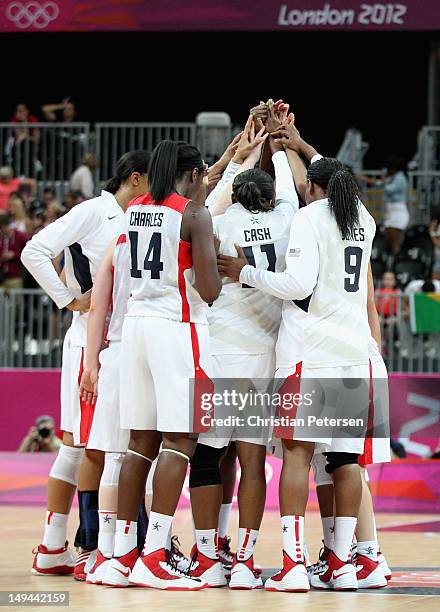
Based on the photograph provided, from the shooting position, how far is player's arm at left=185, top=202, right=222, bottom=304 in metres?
6.71

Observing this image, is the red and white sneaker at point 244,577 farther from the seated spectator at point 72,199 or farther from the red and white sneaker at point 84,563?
the seated spectator at point 72,199

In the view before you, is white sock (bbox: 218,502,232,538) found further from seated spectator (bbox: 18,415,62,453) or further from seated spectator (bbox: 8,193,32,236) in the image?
seated spectator (bbox: 8,193,32,236)

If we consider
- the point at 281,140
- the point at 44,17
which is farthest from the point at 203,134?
the point at 281,140

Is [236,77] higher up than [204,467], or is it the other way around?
[236,77]

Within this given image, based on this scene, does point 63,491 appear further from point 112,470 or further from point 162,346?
point 162,346

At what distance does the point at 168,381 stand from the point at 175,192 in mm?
953

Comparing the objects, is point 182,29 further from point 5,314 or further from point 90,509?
point 90,509

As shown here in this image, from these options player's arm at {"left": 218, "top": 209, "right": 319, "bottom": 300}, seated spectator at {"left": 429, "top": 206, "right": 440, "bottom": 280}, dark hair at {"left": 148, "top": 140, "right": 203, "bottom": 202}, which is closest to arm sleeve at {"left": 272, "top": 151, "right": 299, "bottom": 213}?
player's arm at {"left": 218, "top": 209, "right": 319, "bottom": 300}

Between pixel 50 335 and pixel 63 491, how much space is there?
712 centimetres

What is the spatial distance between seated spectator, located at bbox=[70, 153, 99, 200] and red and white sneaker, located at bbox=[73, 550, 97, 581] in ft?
35.2

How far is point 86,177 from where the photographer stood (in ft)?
58.0

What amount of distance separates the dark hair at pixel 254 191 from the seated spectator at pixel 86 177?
1047cm

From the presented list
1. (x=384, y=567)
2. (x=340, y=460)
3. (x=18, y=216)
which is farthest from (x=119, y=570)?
(x=18, y=216)

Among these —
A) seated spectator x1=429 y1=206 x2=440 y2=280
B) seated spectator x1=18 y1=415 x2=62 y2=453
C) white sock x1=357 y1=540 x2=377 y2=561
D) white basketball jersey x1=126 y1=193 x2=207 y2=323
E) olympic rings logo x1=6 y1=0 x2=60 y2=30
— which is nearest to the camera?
white basketball jersey x1=126 y1=193 x2=207 y2=323
